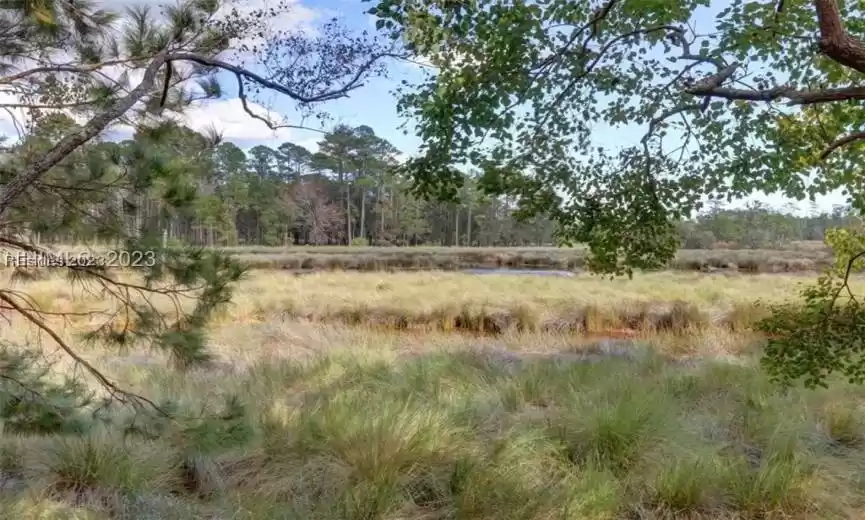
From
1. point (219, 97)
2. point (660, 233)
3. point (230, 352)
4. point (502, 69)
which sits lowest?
point (230, 352)

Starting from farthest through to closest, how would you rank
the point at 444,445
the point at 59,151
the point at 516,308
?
the point at 516,308 → the point at 444,445 → the point at 59,151

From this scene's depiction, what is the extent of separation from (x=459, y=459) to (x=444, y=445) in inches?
7.2

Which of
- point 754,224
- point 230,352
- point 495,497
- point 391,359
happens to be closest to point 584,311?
point 391,359

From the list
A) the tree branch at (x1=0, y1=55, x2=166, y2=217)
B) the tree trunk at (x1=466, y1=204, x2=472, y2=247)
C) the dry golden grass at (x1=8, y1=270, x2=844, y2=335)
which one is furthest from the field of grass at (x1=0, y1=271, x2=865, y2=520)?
the tree trunk at (x1=466, y1=204, x2=472, y2=247)

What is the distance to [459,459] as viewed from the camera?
10.8 ft

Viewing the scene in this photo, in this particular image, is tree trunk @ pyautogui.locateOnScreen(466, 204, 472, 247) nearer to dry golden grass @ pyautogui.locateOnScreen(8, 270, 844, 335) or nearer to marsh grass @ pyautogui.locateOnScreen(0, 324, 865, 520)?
dry golden grass @ pyautogui.locateOnScreen(8, 270, 844, 335)

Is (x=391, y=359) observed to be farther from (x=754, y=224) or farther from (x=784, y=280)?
(x=754, y=224)

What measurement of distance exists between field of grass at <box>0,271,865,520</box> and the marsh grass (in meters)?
0.01

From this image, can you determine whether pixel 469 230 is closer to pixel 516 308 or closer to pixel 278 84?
pixel 516 308

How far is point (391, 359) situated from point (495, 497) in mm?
3503

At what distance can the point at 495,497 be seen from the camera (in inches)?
118

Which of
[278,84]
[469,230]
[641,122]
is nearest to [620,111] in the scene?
[641,122]

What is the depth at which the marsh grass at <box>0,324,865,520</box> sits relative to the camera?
2.94 meters
